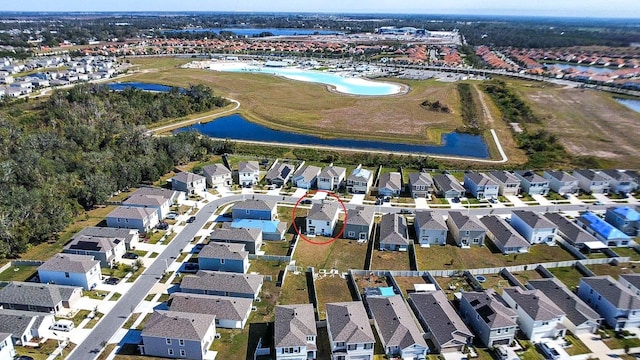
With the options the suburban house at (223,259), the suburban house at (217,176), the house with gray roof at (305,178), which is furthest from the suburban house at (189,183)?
the suburban house at (223,259)

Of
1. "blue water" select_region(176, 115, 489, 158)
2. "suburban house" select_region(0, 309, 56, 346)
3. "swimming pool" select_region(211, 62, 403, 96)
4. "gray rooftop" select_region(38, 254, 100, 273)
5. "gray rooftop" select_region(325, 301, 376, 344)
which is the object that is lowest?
"suburban house" select_region(0, 309, 56, 346)

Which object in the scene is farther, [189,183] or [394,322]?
[189,183]

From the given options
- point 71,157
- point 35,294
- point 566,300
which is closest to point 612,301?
point 566,300

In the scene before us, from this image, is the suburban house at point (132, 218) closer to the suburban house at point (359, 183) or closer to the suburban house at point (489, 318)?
the suburban house at point (359, 183)

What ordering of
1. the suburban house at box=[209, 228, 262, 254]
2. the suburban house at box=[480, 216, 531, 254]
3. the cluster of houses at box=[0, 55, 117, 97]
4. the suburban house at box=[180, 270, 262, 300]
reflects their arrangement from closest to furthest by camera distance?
the suburban house at box=[180, 270, 262, 300] → the suburban house at box=[209, 228, 262, 254] → the suburban house at box=[480, 216, 531, 254] → the cluster of houses at box=[0, 55, 117, 97]

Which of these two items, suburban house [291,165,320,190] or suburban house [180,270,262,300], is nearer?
suburban house [180,270,262,300]

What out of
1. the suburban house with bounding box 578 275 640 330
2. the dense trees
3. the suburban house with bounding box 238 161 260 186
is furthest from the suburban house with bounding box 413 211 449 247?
the dense trees

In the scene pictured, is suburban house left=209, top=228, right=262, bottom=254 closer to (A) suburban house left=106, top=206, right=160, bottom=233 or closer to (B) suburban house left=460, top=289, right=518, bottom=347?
(A) suburban house left=106, top=206, right=160, bottom=233

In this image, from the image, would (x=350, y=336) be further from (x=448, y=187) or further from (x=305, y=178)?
(x=448, y=187)
